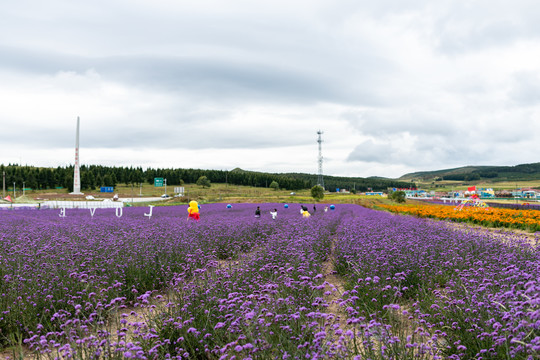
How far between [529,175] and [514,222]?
20146cm

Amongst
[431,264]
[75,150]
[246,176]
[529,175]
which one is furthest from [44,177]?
[529,175]

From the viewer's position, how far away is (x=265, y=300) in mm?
3492

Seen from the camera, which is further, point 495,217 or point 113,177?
point 113,177

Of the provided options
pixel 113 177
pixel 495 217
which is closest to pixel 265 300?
pixel 495 217

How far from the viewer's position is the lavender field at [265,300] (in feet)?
9.41

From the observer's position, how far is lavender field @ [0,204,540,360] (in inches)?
113

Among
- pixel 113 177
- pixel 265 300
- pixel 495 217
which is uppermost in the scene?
pixel 113 177

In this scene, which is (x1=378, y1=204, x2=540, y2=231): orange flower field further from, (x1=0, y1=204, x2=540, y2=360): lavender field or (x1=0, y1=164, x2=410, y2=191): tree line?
(x1=0, y1=164, x2=410, y2=191): tree line

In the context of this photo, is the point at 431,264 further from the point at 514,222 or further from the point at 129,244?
the point at 514,222

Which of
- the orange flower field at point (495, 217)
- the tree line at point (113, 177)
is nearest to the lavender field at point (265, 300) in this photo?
the orange flower field at point (495, 217)

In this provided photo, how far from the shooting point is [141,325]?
133 inches

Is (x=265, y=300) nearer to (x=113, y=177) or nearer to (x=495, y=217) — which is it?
(x=495, y=217)

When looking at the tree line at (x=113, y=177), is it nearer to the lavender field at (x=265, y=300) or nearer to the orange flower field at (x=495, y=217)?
the orange flower field at (x=495, y=217)

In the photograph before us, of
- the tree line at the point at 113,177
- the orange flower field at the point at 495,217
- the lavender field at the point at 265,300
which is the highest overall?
the tree line at the point at 113,177
